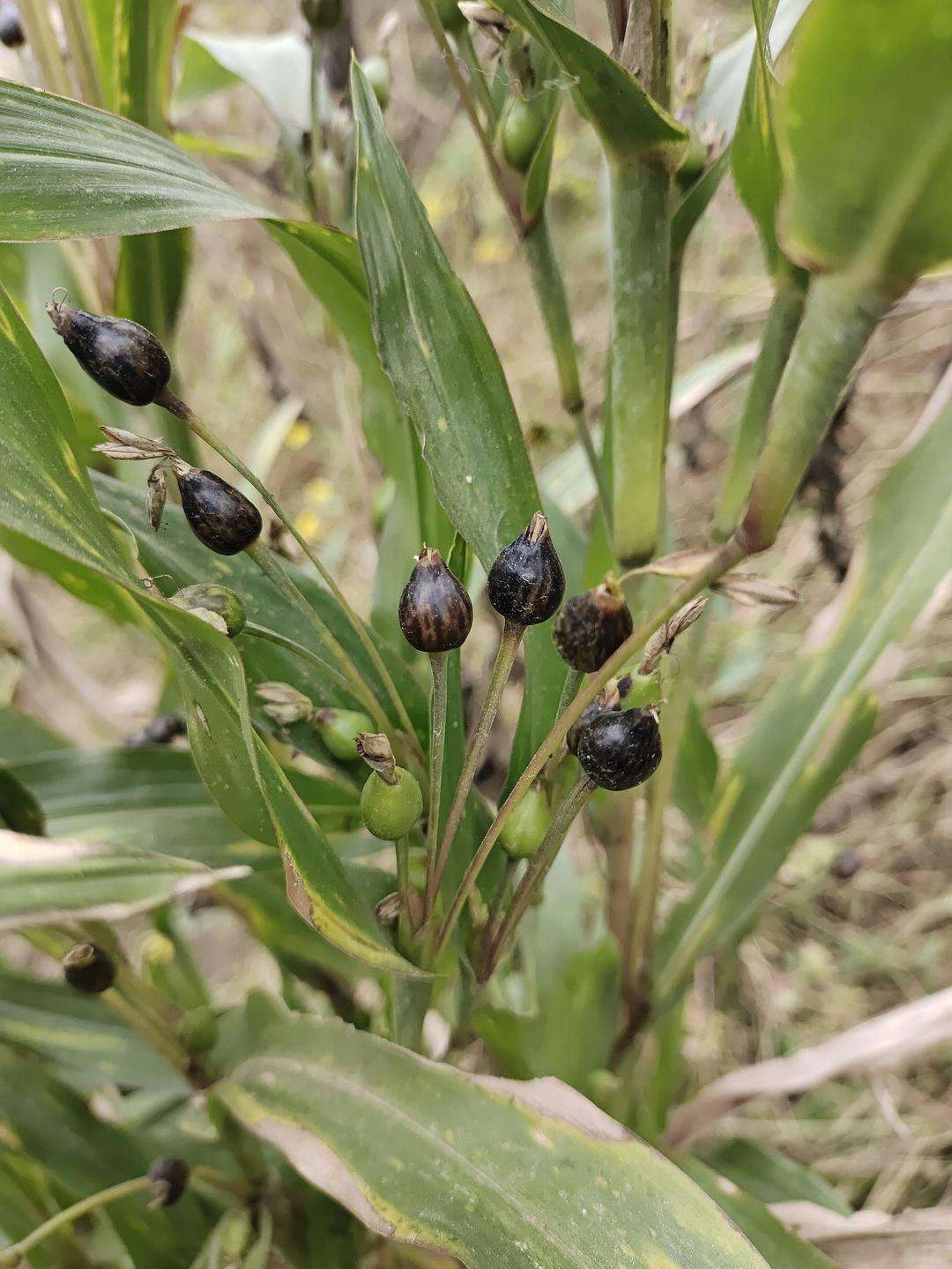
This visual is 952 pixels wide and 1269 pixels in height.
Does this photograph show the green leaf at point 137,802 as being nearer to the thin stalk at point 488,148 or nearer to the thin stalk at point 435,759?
the thin stalk at point 435,759

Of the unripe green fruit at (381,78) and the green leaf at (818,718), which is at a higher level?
the unripe green fruit at (381,78)

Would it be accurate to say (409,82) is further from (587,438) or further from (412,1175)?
(412,1175)

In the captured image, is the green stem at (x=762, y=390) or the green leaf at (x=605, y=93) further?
the green stem at (x=762, y=390)

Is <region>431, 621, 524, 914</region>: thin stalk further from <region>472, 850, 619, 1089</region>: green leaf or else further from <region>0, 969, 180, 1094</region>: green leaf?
<region>0, 969, 180, 1094</region>: green leaf

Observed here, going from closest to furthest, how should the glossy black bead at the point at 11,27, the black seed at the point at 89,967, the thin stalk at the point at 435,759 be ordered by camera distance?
the thin stalk at the point at 435,759 → the black seed at the point at 89,967 → the glossy black bead at the point at 11,27

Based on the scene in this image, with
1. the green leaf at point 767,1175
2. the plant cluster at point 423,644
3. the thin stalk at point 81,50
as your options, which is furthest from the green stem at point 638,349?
the green leaf at point 767,1175

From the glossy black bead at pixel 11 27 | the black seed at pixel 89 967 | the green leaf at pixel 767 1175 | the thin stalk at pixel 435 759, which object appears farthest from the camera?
the green leaf at pixel 767 1175

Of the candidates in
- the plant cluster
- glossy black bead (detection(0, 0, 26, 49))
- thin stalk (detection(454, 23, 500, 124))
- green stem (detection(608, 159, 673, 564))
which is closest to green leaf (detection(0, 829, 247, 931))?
the plant cluster
